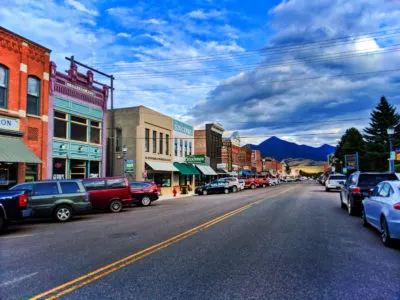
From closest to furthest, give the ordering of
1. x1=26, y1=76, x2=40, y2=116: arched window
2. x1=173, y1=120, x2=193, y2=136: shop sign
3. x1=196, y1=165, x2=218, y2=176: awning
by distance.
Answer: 1. x1=26, y1=76, x2=40, y2=116: arched window
2. x1=173, y1=120, x2=193, y2=136: shop sign
3. x1=196, y1=165, x2=218, y2=176: awning

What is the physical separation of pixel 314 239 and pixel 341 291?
157 inches

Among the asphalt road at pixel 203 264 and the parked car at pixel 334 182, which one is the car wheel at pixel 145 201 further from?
the parked car at pixel 334 182

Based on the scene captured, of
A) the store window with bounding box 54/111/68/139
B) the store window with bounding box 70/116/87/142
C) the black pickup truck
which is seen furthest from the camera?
the store window with bounding box 70/116/87/142

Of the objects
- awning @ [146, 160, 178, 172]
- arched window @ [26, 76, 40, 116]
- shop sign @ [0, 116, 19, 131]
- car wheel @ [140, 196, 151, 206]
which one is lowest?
car wheel @ [140, 196, 151, 206]

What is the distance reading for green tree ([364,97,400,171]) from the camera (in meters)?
68.4

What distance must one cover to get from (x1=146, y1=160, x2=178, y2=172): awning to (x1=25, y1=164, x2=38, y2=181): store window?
1357 cm

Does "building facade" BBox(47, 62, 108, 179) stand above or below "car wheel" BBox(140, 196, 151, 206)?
above

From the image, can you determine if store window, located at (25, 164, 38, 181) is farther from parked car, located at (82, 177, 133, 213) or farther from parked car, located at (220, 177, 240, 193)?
parked car, located at (220, 177, 240, 193)

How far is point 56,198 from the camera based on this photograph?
46.0ft

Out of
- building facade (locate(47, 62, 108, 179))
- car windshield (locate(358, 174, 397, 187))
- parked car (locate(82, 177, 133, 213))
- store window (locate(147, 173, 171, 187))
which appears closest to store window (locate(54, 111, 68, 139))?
building facade (locate(47, 62, 108, 179))

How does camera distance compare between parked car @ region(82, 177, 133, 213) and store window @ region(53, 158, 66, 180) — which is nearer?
parked car @ region(82, 177, 133, 213)

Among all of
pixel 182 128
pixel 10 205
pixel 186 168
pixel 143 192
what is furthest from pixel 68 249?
pixel 182 128

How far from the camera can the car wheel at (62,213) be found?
14023mm

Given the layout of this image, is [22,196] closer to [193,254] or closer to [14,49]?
[193,254]
